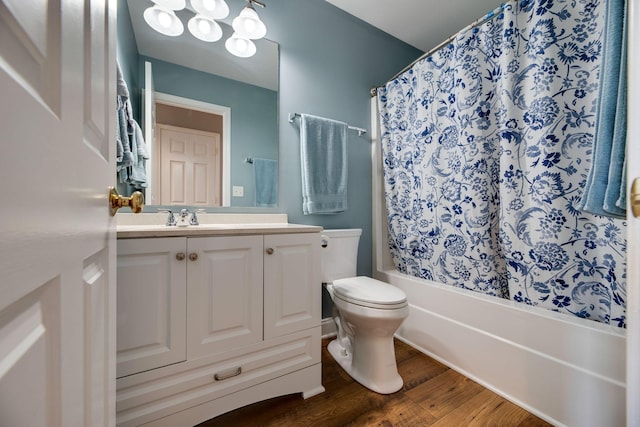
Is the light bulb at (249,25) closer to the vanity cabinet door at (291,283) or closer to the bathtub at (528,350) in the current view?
the vanity cabinet door at (291,283)

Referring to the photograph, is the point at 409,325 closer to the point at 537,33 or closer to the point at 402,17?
the point at 537,33

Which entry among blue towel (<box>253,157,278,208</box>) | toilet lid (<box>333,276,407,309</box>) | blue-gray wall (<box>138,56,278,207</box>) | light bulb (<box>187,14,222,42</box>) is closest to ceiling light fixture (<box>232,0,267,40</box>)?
light bulb (<box>187,14,222,42</box>)

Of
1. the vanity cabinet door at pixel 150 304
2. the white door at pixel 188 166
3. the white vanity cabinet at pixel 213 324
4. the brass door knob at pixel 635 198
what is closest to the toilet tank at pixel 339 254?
the white vanity cabinet at pixel 213 324

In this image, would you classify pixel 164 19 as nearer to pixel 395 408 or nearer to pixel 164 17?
pixel 164 17

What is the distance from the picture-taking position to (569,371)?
109cm

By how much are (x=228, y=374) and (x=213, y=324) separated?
0.23 m

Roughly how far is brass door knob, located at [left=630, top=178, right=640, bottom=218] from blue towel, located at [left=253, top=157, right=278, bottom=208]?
1.51m

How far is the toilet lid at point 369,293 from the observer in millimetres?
1269

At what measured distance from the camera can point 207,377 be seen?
1.05 metres

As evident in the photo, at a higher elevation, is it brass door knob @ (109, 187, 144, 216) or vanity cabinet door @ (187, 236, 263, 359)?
brass door knob @ (109, 187, 144, 216)

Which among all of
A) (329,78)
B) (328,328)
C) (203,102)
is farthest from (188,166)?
(328,328)

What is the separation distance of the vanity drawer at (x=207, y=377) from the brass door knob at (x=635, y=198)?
1.17 meters

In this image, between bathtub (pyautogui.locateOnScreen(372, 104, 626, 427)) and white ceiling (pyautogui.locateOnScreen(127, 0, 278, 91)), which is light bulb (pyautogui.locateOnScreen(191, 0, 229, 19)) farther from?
bathtub (pyautogui.locateOnScreen(372, 104, 626, 427))

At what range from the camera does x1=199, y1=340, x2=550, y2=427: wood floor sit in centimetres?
114
